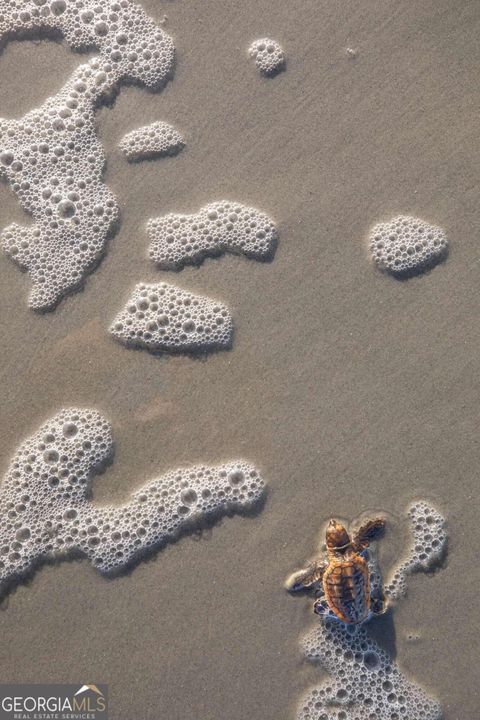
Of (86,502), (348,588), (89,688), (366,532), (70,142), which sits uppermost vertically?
(70,142)

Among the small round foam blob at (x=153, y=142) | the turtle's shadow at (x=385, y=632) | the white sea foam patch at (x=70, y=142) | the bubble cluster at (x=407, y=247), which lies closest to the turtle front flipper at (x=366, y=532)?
the turtle's shadow at (x=385, y=632)

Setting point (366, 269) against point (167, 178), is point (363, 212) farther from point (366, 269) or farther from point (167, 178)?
point (167, 178)

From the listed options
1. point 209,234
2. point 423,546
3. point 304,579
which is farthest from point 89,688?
point 209,234

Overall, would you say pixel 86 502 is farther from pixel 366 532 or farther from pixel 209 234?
pixel 209 234

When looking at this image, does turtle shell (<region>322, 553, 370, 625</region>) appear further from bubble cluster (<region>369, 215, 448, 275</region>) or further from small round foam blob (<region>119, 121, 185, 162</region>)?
small round foam blob (<region>119, 121, 185, 162</region>)

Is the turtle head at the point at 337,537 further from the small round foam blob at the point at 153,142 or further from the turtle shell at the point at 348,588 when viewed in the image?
the small round foam blob at the point at 153,142

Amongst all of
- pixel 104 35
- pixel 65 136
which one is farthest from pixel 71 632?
pixel 104 35
